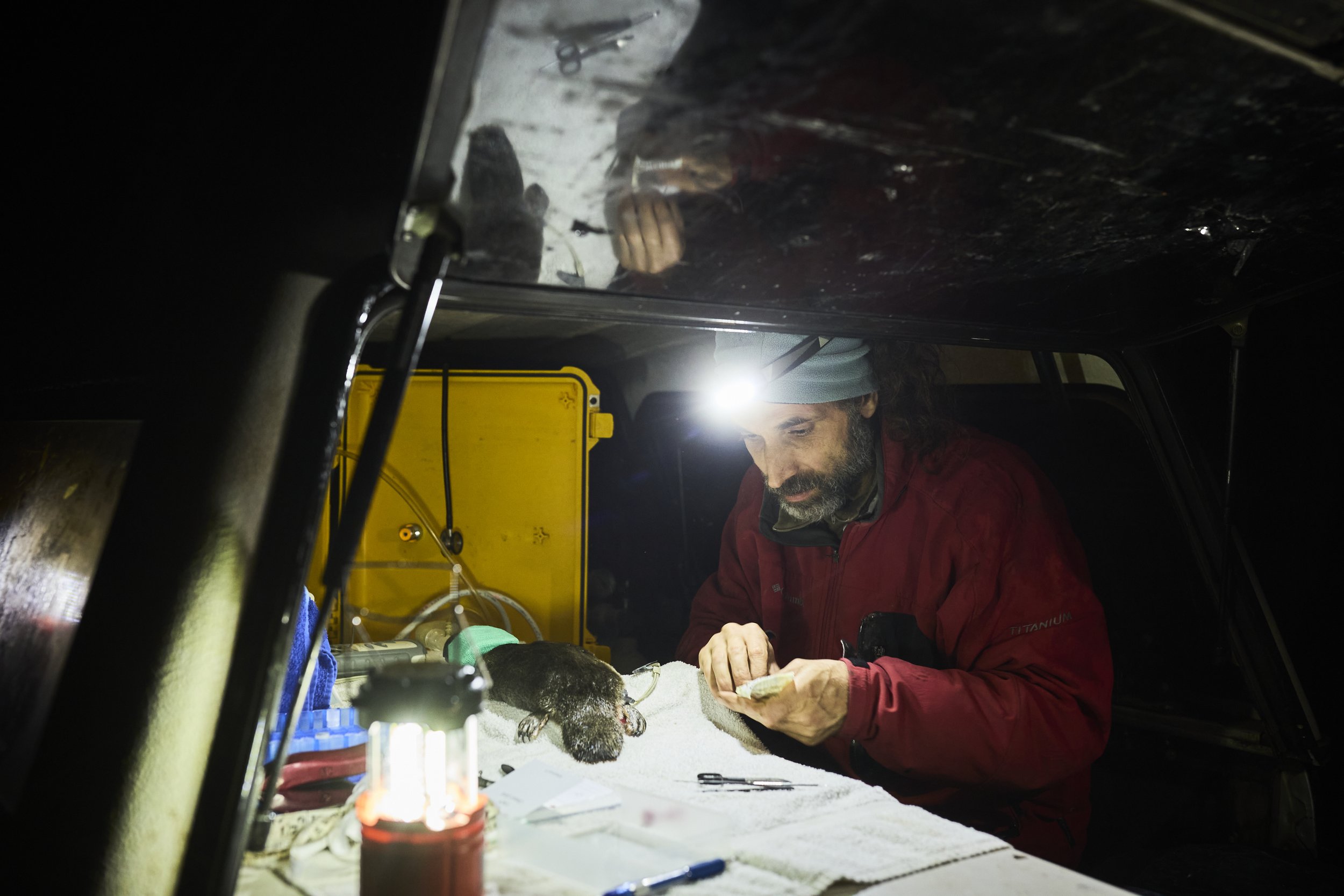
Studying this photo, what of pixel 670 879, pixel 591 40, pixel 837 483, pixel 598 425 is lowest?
pixel 670 879

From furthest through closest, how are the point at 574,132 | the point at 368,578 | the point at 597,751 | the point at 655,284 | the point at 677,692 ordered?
the point at 368,578 → the point at 677,692 → the point at 597,751 → the point at 655,284 → the point at 574,132

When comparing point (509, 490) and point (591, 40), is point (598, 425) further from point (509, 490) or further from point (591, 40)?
point (591, 40)

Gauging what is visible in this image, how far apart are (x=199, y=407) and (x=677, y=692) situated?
1169 mm

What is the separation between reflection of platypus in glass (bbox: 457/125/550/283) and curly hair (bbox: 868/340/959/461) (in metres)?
1.72

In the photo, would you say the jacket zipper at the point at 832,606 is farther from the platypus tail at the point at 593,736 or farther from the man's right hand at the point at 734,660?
the platypus tail at the point at 593,736

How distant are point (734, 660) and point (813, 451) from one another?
0.88 metres

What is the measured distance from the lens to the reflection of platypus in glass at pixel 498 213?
681 mm

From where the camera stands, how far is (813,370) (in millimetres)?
2377

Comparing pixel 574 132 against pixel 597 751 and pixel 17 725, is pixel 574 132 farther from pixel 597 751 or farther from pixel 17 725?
pixel 597 751

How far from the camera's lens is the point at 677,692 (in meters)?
1.70

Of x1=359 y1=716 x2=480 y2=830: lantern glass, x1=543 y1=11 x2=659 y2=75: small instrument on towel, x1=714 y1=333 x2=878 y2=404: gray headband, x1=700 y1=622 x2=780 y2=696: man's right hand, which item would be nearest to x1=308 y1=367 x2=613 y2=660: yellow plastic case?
x1=714 y1=333 x2=878 y2=404: gray headband

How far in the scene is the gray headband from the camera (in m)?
2.37

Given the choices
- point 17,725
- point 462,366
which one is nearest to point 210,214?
point 17,725

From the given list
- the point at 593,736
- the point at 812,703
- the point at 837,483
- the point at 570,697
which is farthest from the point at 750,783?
the point at 837,483
